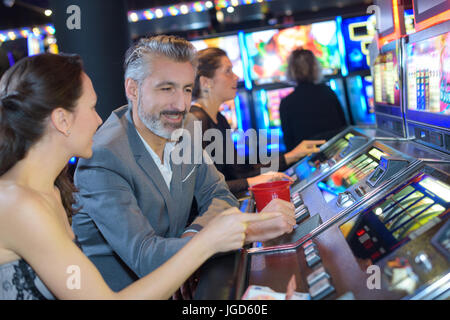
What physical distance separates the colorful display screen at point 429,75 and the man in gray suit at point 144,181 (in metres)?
0.67

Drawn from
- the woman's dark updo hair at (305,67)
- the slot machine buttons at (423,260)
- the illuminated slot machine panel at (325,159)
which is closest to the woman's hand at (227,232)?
the slot machine buttons at (423,260)

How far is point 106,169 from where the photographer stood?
1499mm

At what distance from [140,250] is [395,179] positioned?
2.75ft

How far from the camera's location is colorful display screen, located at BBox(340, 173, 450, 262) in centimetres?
113

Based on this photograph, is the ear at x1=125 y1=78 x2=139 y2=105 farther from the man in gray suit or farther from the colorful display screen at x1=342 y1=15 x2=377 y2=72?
the colorful display screen at x1=342 y1=15 x2=377 y2=72

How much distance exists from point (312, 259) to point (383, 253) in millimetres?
190

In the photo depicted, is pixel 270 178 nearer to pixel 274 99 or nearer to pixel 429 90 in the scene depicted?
pixel 429 90

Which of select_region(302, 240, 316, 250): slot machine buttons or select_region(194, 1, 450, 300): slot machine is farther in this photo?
select_region(302, 240, 316, 250): slot machine buttons

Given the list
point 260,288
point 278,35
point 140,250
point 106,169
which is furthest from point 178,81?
point 278,35

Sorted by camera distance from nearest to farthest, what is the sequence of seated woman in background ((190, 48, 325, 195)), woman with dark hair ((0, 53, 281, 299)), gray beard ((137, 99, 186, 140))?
1. woman with dark hair ((0, 53, 281, 299))
2. gray beard ((137, 99, 186, 140))
3. seated woman in background ((190, 48, 325, 195))

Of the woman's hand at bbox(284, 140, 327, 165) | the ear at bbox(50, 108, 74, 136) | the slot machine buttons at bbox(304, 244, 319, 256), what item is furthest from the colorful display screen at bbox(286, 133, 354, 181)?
the ear at bbox(50, 108, 74, 136)

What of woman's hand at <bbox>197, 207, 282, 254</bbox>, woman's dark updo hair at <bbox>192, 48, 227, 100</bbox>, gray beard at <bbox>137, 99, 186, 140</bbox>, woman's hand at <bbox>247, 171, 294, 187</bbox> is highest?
woman's dark updo hair at <bbox>192, 48, 227, 100</bbox>

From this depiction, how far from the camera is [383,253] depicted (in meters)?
1.12

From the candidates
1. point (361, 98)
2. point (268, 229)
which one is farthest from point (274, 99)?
point (268, 229)
